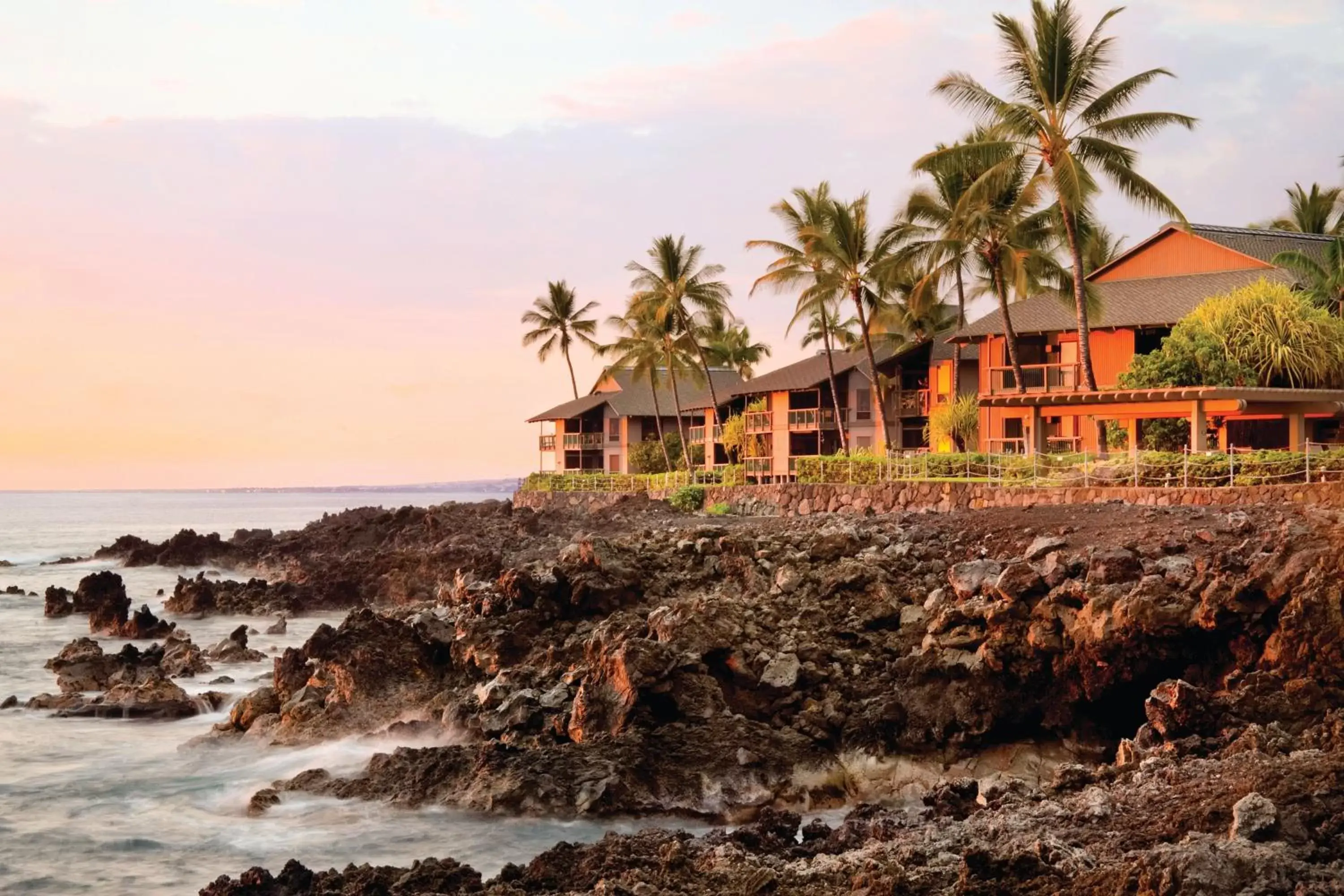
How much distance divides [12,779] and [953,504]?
2081 cm

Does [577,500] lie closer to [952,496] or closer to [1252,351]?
[952,496]

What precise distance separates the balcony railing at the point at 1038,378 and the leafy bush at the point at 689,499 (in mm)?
11872

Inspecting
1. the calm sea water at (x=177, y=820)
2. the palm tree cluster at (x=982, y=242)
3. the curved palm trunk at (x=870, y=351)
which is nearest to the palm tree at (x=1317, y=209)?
the palm tree cluster at (x=982, y=242)

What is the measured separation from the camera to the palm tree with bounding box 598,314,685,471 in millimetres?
60156

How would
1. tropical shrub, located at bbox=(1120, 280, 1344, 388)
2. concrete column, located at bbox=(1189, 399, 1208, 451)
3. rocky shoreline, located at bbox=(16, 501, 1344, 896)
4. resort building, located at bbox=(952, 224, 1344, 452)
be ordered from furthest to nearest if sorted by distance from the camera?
tropical shrub, located at bbox=(1120, 280, 1344, 388) → resort building, located at bbox=(952, 224, 1344, 452) → concrete column, located at bbox=(1189, 399, 1208, 451) → rocky shoreline, located at bbox=(16, 501, 1344, 896)

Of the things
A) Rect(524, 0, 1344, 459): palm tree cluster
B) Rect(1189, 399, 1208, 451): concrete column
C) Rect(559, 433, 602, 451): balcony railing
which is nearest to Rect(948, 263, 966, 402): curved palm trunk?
Rect(524, 0, 1344, 459): palm tree cluster

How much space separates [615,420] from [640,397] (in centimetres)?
230

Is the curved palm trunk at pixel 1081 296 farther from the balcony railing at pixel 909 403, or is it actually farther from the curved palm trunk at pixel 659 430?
the curved palm trunk at pixel 659 430

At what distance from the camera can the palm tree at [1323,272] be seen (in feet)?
132

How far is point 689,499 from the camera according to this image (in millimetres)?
47344

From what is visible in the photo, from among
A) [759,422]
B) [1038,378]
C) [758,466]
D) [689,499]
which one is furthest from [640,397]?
[1038,378]

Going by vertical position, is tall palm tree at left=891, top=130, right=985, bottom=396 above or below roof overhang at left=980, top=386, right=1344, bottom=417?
above

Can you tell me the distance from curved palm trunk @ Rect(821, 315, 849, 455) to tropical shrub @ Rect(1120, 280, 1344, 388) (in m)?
14.3

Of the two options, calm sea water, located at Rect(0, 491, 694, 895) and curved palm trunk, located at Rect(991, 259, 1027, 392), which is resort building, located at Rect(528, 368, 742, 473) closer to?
curved palm trunk, located at Rect(991, 259, 1027, 392)
